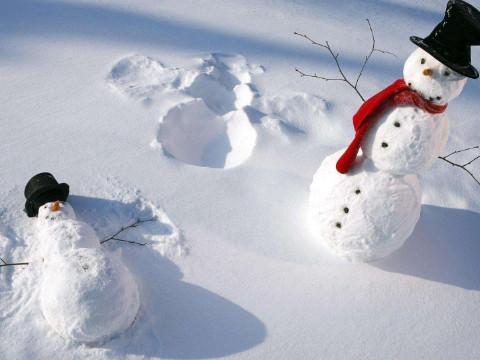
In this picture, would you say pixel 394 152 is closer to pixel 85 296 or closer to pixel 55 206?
pixel 85 296

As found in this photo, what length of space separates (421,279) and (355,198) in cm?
52

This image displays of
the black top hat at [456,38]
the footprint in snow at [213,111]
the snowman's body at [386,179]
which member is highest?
the black top hat at [456,38]

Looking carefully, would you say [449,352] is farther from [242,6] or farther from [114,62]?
[242,6]

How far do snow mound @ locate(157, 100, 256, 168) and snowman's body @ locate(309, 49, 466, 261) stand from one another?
0.67 meters

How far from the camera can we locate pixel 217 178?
8.05 ft

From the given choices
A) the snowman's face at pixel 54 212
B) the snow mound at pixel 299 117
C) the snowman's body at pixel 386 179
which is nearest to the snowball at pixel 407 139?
the snowman's body at pixel 386 179

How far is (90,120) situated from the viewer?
8.87ft

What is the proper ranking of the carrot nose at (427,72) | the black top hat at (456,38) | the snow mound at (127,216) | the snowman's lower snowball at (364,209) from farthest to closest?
1. the snow mound at (127,216)
2. the snowman's lower snowball at (364,209)
3. the carrot nose at (427,72)
4. the black top hat at (456,38)

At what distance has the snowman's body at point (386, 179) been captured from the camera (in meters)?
1.73

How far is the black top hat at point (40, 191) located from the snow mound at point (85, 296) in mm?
384

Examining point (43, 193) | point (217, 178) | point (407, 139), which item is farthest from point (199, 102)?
point (407, 139)

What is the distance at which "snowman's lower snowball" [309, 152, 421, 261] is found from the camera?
6.31ft

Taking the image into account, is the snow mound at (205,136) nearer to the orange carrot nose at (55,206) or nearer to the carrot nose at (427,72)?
the orange carrot nose at (55,206)

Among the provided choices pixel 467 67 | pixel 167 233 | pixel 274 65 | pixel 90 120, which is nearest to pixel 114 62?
pixel 90 120
